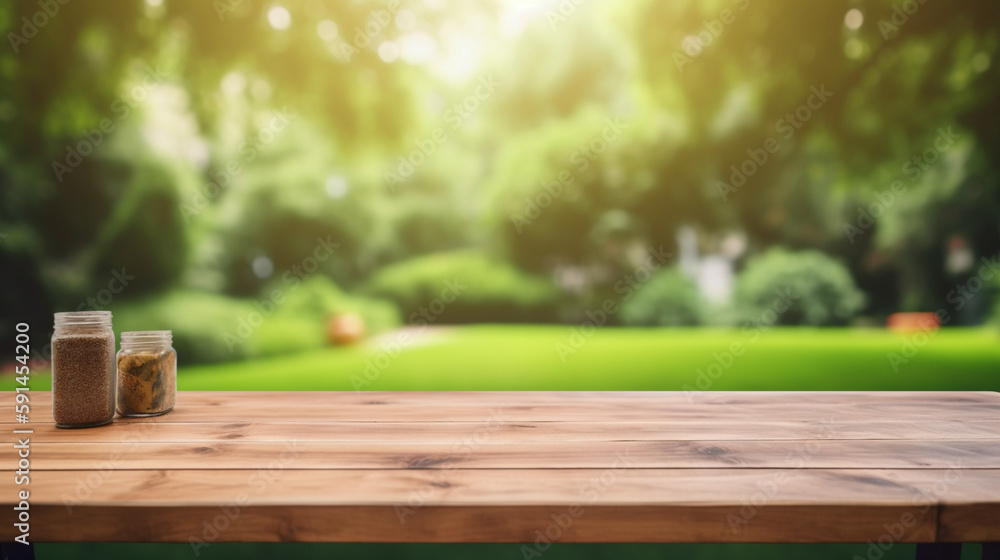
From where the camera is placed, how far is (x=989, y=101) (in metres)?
4.31

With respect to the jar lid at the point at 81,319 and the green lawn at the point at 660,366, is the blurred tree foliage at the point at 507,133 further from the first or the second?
the jar lid at the point at 81,319

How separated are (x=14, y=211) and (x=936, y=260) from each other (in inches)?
421

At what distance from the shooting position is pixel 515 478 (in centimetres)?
82

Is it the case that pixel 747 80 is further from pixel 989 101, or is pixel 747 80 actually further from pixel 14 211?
pixel 14 211
